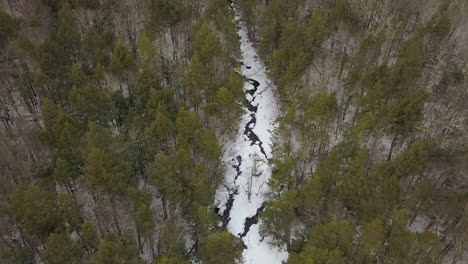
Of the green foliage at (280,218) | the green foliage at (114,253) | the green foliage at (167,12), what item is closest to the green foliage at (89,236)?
the green foliage at (114,253)

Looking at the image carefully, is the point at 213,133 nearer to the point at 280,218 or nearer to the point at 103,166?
the point at 280,218

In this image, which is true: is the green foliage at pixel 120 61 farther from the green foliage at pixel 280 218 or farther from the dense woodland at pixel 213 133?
the green foliage at pixel 280 218

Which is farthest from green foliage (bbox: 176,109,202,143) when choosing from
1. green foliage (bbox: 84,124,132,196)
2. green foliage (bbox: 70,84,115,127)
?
green foliage (bbox: 70,84,115,127)

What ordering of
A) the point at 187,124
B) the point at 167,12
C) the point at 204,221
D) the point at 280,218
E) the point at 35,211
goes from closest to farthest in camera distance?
1. the point at 35,211
2. the point at 204,221
3. the point at 280,218
4. the point at 187,124
5. the point at 167,12

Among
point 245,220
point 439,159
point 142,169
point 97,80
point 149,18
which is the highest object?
point 149,18

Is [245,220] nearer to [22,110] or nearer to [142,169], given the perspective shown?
[142,169]

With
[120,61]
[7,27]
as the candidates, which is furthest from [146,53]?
[7,27]

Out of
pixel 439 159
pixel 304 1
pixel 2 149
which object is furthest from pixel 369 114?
pixel 2 149
